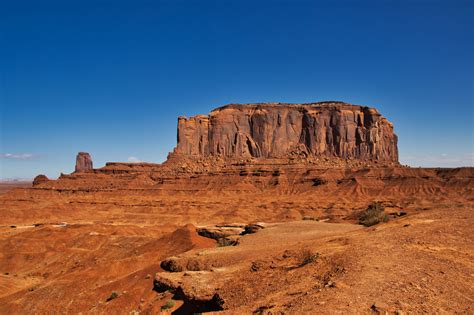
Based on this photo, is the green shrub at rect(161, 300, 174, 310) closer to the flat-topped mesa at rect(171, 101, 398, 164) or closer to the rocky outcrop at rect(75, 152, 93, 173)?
the flat-topped mesa at rect(171, 101, 398, 164)

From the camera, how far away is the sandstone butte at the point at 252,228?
1102cm

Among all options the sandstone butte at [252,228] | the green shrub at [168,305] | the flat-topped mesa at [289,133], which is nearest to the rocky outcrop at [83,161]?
the sandstone butte at [252,228]

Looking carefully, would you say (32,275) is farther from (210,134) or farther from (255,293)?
(210,134)

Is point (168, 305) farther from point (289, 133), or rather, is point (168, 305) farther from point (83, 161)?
point (83, 161)

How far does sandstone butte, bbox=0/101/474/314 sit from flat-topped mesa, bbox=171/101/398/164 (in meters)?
0.38

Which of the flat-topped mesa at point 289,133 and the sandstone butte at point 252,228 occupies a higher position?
the flat-topped mesa at point 289,133

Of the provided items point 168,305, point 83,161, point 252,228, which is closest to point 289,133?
point 83,161

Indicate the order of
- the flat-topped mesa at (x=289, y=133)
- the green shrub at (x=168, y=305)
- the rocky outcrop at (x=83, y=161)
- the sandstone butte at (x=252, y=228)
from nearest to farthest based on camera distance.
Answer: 1. the sandstone butte at (x=252, y=228)
2. the green shrub at (x=168, y=305)
3. the flat-topped mesa at (x=289, y=133)
4. the rocky outcrop at (x=83, y=161)

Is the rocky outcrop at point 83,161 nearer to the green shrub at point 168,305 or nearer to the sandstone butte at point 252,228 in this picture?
the sandstone butte at point 252,228

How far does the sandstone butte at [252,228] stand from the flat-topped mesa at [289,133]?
15.1 inches

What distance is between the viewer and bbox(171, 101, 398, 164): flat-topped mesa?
416 ft

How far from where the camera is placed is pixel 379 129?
420 feet

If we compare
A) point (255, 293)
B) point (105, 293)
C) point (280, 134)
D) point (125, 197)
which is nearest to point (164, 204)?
point (125, 197)

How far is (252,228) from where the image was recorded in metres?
33.8
